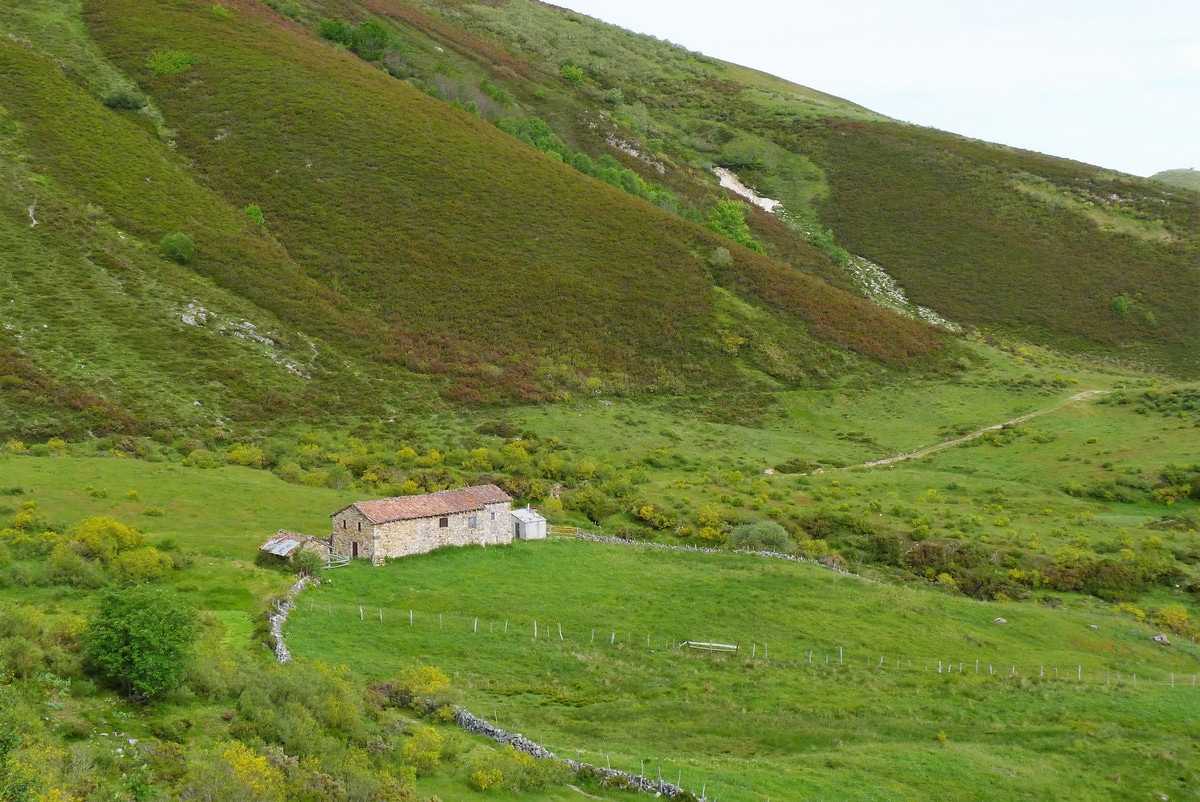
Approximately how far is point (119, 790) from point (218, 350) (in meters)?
54.9

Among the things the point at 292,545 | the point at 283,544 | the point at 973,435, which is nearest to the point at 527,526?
the point at 292,545

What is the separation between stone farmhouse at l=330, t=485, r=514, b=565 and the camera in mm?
40219

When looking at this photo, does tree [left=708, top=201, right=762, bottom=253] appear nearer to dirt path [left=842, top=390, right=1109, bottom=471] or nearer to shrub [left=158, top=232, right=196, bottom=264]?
dirt path [left=842, top=390, right=1109, bottom=471]

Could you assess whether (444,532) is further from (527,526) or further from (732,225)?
(732,225)

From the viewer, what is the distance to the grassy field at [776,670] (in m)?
27.0

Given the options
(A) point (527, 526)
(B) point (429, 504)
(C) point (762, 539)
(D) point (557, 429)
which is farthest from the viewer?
(D) point (557, 429)

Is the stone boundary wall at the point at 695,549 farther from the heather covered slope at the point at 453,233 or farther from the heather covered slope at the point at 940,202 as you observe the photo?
the heather covered slope at the point at 940,202

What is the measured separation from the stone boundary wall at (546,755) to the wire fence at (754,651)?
24.1ft

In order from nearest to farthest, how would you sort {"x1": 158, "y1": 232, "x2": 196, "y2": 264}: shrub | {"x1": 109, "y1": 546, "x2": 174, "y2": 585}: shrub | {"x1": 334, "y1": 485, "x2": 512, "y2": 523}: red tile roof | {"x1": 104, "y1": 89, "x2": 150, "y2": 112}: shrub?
1. {"x1": 109, "y1": 546, "x2": 174, "y2": 585}: shrub
2. {"x1": 334, "y1": 485, "x2": 512, "y2": 523}: red tile roof
3. {"x1": 158, "y1": 232, "x2": 196, "y2": 264}: shrub
4. {"x1": 104, "y1": 89, "x2": 150, "y2": 112}: shrub

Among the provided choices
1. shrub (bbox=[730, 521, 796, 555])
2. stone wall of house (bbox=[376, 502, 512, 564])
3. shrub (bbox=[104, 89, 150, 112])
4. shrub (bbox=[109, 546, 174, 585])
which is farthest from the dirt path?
shrub (bbox=[104, 89, 150, 112])

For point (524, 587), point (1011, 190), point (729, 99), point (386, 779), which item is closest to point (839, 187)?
point (1011, 190)

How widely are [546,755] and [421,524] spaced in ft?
59.1

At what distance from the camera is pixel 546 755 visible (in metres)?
25.1

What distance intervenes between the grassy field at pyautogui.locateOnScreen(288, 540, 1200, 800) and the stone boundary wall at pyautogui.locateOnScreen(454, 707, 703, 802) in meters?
0.83
